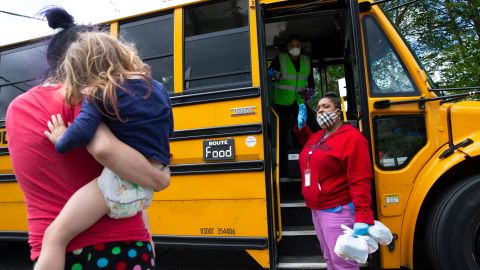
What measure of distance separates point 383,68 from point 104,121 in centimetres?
247

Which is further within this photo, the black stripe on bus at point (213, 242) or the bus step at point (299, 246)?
the bus step at point (299, 246)

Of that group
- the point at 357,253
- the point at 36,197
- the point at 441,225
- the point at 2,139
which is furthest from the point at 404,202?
the point at 2,139

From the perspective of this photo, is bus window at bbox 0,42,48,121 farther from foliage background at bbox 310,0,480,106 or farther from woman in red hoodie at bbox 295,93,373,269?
foliage background at bbox 310,0,480,106

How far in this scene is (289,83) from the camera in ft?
13.7

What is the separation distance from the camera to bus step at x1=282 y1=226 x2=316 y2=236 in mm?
3121

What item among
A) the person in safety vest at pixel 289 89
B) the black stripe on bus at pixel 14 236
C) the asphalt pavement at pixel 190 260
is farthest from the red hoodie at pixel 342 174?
the black stripe on bus at pixel 14 236

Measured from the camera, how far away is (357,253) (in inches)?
88.0

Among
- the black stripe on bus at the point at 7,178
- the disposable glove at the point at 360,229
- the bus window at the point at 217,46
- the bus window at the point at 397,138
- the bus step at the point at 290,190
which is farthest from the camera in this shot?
the black stripe on bus at the point at 7,178

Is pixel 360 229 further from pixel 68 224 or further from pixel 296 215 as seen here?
pixel 68 224

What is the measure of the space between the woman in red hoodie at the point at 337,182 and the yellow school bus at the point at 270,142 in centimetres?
34

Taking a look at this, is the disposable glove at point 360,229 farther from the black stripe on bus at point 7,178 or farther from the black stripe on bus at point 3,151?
the black stripe on bus at point 3,151

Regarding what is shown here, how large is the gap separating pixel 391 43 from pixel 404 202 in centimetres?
122

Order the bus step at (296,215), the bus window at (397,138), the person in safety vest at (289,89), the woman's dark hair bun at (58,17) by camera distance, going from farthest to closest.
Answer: the person in safety vest at (289,89), the bus step at (296,215), the bus window at (397,138), the woman's dark hair bun at (58,17)

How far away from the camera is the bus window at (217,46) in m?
3.21
